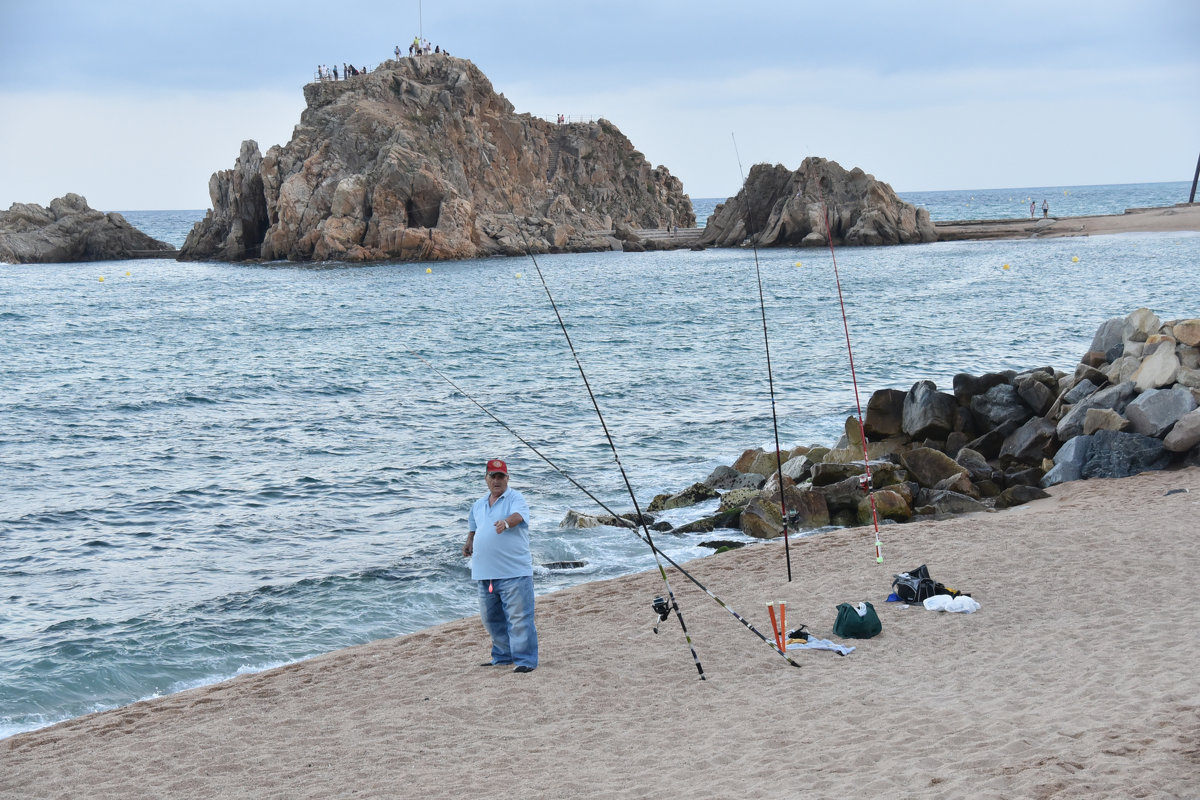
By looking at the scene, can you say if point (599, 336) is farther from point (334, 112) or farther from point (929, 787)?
point (334, 112)

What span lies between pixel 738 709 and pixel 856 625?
1.63m

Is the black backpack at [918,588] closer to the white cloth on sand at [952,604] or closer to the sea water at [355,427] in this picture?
the white cloth on sand at [952,604]

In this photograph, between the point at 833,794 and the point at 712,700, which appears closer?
the point at 833,794

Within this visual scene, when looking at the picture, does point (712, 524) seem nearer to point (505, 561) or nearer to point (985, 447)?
point (985, 447)

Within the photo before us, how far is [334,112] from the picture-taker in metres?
75.8

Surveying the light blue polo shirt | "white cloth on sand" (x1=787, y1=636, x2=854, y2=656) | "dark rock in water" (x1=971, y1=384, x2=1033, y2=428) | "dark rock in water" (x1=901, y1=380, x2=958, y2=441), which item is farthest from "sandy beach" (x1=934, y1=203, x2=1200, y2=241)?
the light blue polo shirt

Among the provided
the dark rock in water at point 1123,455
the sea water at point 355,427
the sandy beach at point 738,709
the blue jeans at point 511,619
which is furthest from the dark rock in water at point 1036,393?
the blue jeans at point 511,619

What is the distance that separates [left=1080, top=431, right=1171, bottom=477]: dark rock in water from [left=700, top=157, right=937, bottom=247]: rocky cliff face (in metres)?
59.6

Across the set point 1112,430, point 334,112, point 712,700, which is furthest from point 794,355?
point 334,112

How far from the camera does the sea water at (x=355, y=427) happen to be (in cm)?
1011

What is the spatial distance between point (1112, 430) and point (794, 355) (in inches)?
640

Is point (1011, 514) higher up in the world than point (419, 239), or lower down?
lower down

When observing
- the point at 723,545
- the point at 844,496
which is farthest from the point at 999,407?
the point at 723,545

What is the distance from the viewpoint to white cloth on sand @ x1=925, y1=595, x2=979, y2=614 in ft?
26.3
